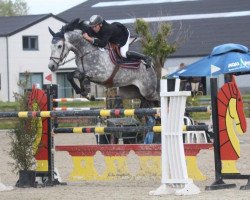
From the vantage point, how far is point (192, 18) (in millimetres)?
49406

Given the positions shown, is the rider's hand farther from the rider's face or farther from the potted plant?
the potted plant

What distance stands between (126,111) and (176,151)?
0.89 m

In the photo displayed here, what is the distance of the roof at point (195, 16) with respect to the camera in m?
46.3

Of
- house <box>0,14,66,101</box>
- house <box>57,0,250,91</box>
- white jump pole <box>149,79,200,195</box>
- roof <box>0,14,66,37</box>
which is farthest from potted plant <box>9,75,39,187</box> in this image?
house <box>57,0,250,91</box>

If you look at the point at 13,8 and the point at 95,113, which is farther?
the point at 13,8

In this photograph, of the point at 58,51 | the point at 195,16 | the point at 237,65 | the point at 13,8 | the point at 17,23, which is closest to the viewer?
the point at 58,51

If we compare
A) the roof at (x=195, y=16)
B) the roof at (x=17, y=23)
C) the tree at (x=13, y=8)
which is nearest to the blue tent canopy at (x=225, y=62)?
the roof at (x=17, y=23)

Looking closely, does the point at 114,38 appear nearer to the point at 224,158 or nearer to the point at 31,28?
the point at 224,158

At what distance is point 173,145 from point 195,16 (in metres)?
41.5

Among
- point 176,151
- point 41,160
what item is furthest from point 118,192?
point 41,160

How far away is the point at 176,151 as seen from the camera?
8555 mm

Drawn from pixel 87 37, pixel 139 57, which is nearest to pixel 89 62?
pixel 87 37

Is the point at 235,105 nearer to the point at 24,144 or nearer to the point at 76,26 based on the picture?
the point at 24,144

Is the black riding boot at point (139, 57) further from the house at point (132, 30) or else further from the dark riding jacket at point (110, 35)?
the house at point (132, 30)
